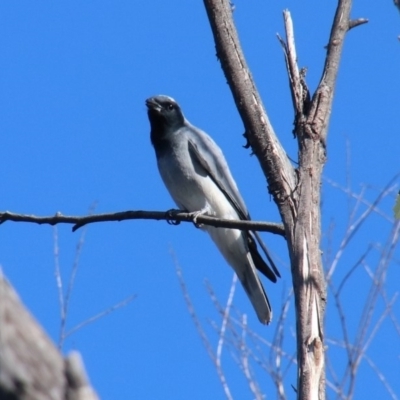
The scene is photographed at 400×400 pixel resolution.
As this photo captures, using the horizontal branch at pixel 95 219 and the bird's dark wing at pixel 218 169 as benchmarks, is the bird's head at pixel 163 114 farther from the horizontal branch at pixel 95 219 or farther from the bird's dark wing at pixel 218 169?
the horizontal branch at pixel 95 219

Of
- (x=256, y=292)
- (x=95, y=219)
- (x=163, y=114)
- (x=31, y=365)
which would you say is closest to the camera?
(x=31, y=365)

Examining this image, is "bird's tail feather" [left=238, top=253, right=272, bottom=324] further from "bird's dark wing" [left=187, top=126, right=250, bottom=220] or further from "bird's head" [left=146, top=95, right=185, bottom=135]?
"bird's head" [left=146, top=95, right=185, bottom=135]

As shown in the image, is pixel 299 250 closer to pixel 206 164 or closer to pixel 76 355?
pixel 76 355

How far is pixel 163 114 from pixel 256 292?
5.07ft

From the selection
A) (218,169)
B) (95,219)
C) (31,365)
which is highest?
(218,169)

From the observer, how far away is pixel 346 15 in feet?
10.0

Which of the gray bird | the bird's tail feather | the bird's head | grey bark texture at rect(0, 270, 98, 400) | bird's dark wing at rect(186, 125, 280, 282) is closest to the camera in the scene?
grey bark texture at rect(0, 270, 98, 400)

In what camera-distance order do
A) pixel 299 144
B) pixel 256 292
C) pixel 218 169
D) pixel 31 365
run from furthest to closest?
pixel 218 169 < pixel 256 292 < pixel 299 144 < pixel 31 365

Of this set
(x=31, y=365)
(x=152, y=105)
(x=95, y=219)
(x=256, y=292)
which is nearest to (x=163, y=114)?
(x=152, y=105)

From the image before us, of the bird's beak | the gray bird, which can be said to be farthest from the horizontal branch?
the bird's beak

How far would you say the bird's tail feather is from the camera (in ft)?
16.8

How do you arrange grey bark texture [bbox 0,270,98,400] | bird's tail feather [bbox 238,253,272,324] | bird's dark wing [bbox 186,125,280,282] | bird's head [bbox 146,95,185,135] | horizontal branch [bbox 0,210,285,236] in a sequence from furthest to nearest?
bird's head [bbox 146,95,185,135], bird's dark wing [bbox 186,125,280,282], bird's tail feather [bbox 238,253,272,324], horizontal branch [bbox 0,210,285,236], grey bark texture [bbox 0,270,98,400]

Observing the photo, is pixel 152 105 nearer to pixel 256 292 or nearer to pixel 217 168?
pixel 217 168

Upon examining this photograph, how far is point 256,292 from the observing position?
210 inches
